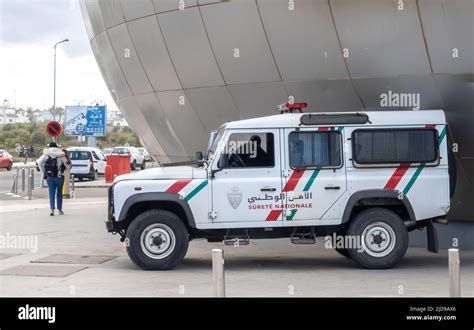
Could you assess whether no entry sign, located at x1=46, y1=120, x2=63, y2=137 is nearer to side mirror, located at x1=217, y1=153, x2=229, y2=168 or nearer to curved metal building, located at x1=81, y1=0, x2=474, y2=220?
curved metal building, located at x1=81, y1=0, x2=474, y2=220

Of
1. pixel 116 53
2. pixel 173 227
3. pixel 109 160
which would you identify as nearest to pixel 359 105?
pixel 173 227

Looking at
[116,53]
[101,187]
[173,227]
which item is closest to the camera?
[173,227]

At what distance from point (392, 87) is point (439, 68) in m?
0.80

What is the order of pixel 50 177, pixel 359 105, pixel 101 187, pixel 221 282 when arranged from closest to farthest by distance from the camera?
pixel 221 282 < pixel 359 105 < pixel 50 177 < pixel 101 187

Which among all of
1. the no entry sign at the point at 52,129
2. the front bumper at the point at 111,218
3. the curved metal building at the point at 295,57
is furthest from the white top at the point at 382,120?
the no entry sign at the point at 52,129

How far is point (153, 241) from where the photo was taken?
29.4 ft

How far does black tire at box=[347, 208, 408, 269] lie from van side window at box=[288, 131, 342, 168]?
0.85m

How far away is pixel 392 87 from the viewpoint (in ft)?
35.0

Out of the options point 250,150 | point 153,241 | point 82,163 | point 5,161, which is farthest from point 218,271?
point 5,161

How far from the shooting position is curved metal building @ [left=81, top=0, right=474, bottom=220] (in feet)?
33.4

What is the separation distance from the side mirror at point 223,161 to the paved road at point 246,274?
58.1 inches
